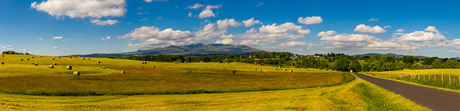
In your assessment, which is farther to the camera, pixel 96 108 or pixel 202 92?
pixel 202 92

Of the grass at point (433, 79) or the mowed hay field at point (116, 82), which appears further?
the grass at point (433, 79)

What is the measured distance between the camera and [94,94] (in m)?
23.7

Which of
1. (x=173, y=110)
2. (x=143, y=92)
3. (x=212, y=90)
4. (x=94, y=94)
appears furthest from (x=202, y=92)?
(x=173, y=110)

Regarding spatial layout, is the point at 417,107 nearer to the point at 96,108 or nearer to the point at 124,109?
the point at 124,109

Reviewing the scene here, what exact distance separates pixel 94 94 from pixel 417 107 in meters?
27.8

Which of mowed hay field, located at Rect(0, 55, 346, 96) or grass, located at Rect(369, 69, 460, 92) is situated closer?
mowed hay field, located at Rect(0, 55, 346, 96)

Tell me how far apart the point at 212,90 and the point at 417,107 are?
20751mm

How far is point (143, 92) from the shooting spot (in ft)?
86.3

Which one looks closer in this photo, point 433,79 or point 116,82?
point 116,82

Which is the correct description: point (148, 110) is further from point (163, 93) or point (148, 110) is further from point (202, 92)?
point (202, 92)

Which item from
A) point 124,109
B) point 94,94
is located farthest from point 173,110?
point 94,94

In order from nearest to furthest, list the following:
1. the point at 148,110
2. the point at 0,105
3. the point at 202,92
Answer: the point at 0,105 → the point at 148,110 → the point at 202,92

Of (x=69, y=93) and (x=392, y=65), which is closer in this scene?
(x=69, y=93)

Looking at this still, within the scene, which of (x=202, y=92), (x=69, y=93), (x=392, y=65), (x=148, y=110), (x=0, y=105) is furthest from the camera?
(x=392, y=65)
